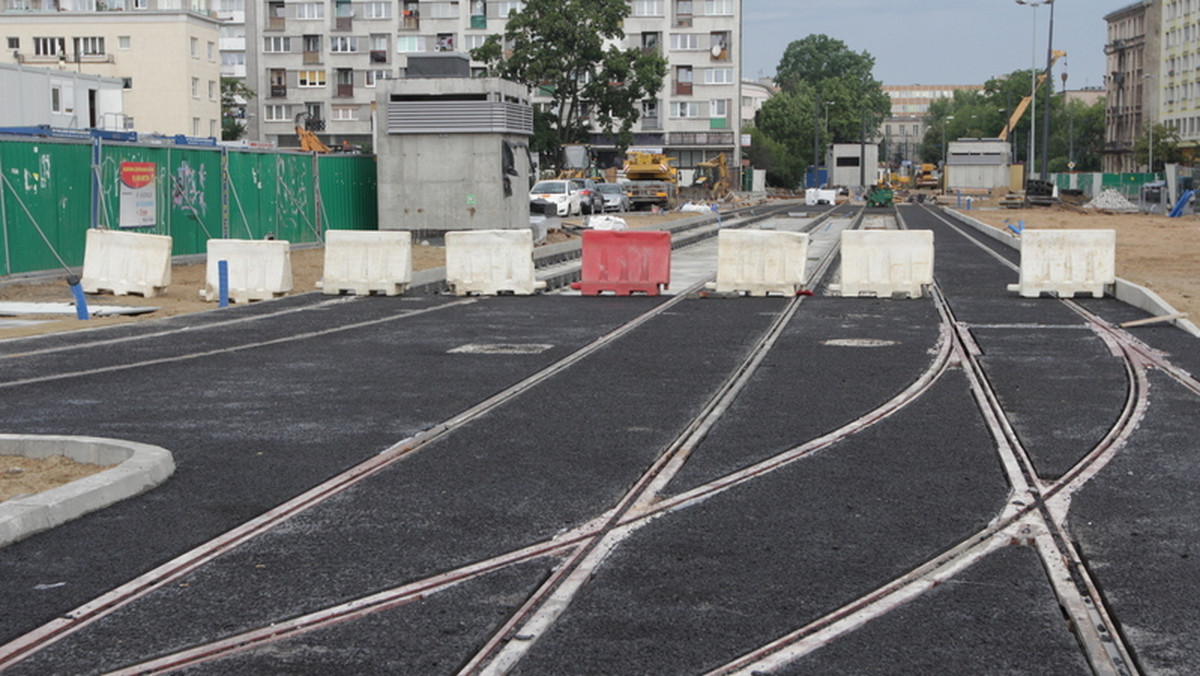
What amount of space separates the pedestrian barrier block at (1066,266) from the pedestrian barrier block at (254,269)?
11.1 m

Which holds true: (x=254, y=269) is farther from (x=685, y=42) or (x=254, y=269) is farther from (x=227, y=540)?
(x=685, y=42)

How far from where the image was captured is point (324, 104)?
11019cm

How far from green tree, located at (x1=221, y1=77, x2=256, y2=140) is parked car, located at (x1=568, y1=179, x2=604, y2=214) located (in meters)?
49.7

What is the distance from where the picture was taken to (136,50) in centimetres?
8406

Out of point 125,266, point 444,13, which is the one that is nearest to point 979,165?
point 444,13

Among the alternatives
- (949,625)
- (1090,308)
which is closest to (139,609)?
(949,625)

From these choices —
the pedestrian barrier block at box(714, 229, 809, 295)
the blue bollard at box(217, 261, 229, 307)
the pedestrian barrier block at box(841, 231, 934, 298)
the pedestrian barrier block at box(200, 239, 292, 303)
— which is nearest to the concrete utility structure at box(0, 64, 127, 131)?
the pedestrian barrier block at box(200, 239, 292, 303)

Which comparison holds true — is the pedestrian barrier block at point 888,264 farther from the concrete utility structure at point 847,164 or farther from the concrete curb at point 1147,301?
the concrete utility structure at point 847,164

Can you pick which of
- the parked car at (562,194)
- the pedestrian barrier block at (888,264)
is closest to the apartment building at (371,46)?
the parked car at (562,194)

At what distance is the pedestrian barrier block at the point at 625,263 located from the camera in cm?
2173

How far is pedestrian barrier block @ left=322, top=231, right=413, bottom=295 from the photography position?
70.9ft

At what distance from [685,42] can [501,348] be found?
100 m

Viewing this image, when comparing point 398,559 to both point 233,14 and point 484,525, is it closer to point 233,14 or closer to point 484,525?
point 484,525

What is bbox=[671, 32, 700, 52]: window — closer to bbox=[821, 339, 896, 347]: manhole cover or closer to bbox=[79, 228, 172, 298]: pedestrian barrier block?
bbox=[79, 228, 172, 298]: pedestrian barrier block
